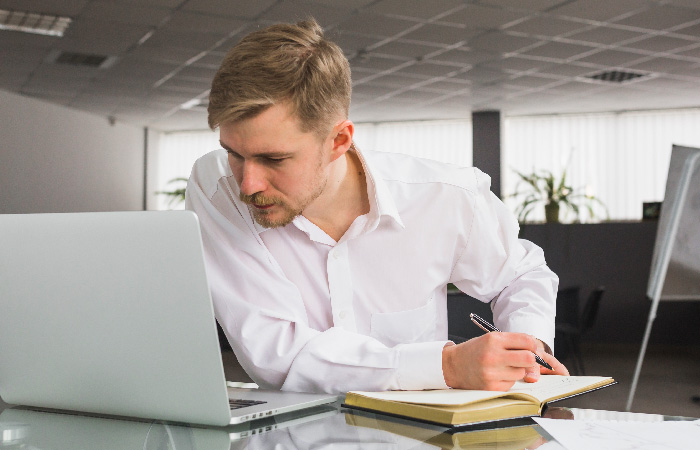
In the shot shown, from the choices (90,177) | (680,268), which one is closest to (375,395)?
(90,177)

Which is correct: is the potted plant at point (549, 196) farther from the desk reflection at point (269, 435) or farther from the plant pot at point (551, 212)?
the desk reflection at point (269, 435)

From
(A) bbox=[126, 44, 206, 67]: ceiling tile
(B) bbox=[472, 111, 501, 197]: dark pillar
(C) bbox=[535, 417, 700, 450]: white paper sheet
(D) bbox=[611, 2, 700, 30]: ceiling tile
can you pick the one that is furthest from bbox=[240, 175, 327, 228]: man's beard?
(B) bbox=[472, 111, 501, 197]: dark pillar

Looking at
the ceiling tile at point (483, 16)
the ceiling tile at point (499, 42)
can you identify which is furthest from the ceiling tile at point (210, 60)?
the ceiling tile at point (499, 42)

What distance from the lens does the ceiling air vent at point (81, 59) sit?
6961 mm

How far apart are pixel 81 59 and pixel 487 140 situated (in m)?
5.43

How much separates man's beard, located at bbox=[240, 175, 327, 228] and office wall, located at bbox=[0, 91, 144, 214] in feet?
3.13

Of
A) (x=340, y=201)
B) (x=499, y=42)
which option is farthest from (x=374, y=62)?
(x=340, y=201)

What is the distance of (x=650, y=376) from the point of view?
5.66 metres

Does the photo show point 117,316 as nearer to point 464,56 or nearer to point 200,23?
point 200,23

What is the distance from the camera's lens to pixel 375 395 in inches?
38.3

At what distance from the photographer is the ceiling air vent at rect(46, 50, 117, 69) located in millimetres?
6961

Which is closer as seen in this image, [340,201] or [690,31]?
[340,201]

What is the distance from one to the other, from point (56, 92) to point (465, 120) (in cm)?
558

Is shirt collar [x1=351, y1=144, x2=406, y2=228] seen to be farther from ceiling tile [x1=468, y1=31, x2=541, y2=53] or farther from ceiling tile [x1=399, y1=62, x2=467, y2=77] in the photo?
ceiling tile [x1=399, y1=62, x2=467, y2=77]
